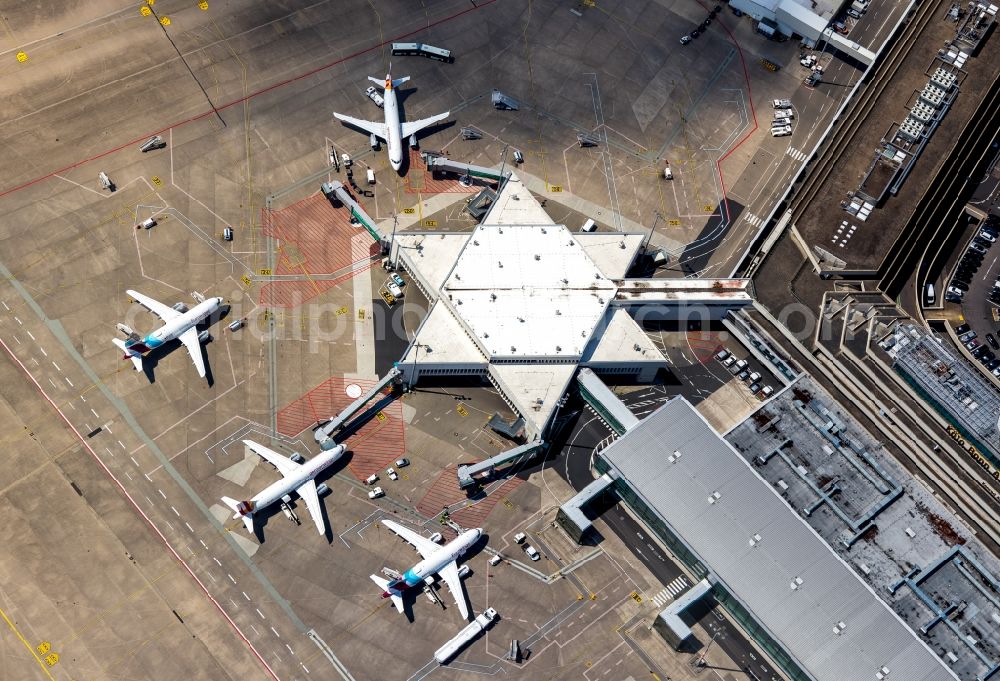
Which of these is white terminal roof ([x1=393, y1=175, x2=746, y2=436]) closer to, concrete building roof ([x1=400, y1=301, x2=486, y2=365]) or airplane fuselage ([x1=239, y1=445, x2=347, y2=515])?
concrete building roof ([x1=400, y1=301, x2=486, y2=365])

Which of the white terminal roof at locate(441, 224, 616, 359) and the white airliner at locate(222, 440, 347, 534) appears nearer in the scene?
the white airliner at locate(222, 440, 347, 534)

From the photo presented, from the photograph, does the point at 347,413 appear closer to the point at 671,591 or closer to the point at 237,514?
the point at 237,514

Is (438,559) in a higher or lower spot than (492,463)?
lower

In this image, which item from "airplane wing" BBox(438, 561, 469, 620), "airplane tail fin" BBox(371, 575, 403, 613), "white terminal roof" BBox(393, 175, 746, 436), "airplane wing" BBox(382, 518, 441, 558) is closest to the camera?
"airplane tail fin" BBox(371, 575, 403, 613)

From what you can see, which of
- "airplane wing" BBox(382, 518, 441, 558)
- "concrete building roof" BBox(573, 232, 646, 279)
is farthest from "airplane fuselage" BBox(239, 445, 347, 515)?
"concrete building roof" BBox(573, 232, 646, 279)

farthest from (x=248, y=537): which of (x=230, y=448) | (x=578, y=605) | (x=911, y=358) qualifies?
(x=911, y=358)

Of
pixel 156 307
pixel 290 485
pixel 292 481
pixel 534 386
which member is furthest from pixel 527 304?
pixel 156 307

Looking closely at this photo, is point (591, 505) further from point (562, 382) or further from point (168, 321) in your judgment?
point (168, 321)
